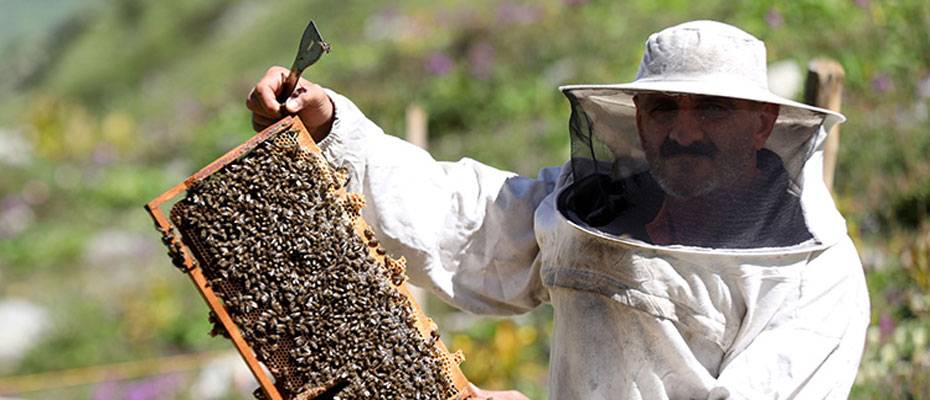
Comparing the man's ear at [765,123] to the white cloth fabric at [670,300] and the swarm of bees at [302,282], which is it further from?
the swarm of bees at [302,282]

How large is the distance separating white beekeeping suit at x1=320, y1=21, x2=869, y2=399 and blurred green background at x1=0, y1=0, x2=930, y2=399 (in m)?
2.41

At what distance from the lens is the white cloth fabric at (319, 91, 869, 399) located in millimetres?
2457

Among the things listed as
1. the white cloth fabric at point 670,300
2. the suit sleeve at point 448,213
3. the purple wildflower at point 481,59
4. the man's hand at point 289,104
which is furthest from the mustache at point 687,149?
the purple wildflower at point 481,59

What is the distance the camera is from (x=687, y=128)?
244cm

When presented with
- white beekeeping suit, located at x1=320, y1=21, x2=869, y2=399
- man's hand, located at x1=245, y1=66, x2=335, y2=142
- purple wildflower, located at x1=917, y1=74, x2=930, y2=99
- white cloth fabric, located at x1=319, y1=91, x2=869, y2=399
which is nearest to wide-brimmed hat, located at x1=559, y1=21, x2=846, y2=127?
white beekeeping suit, located at x1=320, y1=21, x2=869, y2=399

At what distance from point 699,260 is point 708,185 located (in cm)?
17

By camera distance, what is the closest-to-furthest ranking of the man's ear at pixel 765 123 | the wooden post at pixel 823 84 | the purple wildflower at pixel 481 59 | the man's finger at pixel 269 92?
1. the man's ear at pixel 765 123
2. the man's finger at pixel 269 92
3. the wooden post at pixel 823 84
4. the purple wildflower at pixel 481 59

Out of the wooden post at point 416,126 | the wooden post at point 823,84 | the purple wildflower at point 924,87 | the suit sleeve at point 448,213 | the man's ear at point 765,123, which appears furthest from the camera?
the purple wildflower at point 924,87

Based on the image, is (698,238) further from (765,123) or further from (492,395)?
(492,395)

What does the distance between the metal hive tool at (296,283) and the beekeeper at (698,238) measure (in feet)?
0.72

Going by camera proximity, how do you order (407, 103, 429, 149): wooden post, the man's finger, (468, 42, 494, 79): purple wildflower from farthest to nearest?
(468, 42, 494, 79): purple wildflower, (407, 103, 429, 149): wooden post, the man's finger

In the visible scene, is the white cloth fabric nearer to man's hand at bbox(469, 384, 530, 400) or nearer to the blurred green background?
man's hand at bbox(469, 384, 530, 400)

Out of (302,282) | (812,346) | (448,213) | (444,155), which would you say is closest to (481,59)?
(444,155)

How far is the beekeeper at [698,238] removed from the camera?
95.7 inches
